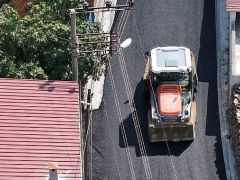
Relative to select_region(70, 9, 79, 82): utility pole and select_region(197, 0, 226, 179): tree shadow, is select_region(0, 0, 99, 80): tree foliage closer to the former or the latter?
select_region(70, 9, 79, 82): utility pole

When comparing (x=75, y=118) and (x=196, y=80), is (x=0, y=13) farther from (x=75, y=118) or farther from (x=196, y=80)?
(x=196, y=80)

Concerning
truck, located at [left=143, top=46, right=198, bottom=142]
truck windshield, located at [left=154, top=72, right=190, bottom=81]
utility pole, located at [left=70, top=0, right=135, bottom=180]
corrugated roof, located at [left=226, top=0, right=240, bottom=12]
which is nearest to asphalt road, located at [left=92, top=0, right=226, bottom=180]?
utility pole, located at [left=70, top=0, right=135, bottom=180]

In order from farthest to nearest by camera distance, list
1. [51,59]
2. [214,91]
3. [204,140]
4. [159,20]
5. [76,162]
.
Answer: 1. [159,20]
2. [214,91]
3. [204,140]
4. [51,59]
5. [76,162]

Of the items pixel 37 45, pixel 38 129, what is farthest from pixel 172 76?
pixel 38 129

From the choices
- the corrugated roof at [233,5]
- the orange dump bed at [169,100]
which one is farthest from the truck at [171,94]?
the corrugated roof at [233,5]

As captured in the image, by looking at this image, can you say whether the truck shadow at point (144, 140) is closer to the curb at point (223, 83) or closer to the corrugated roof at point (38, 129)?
the curb at point (223, 83)

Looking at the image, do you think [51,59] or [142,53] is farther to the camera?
[142,53]

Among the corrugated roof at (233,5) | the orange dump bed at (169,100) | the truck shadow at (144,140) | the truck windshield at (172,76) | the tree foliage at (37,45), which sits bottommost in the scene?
the truck shadow at (144,140)

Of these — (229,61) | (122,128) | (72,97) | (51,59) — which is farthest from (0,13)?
(229,61)
